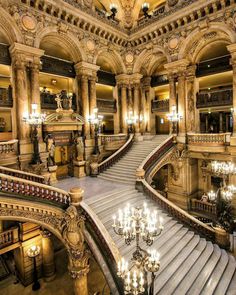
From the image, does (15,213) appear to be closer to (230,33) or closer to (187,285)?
(187,285)

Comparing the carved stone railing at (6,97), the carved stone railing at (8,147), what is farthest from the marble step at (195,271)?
the carved stone railing at (6,97)

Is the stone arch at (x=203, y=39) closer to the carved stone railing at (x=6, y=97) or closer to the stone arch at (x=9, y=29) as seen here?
the stone arch at (x=9, y=29)

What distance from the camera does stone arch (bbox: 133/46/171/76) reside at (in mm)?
15267

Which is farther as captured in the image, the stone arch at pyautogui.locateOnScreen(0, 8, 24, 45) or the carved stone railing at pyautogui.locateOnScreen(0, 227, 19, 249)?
the stone arch at pyautogui.locateOnScreen(0, 8, 24, 45)

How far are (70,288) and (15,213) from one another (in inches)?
191

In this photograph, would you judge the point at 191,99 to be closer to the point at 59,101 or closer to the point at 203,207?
the point at 203,207

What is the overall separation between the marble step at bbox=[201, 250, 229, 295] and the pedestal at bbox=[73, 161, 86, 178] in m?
8.59

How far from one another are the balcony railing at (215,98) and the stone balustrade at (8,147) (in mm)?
12454

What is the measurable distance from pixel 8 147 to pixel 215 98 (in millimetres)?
13366

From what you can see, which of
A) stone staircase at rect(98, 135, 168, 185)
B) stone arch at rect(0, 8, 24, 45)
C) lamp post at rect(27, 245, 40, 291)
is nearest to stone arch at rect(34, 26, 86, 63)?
stone arch at rect(0, 8, 24, 45)

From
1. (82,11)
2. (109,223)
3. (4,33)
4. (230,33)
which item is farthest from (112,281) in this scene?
(82,11)

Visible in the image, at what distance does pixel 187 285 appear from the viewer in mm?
6020

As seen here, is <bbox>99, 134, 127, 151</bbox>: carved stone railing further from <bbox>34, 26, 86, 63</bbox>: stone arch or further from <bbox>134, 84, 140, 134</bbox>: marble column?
<bbox>34, 26, 86, 63</bbox>: stone arch

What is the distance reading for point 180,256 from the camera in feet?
22.9
